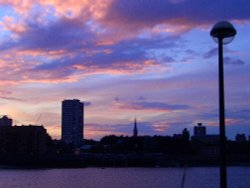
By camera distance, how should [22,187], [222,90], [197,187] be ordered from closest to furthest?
[222,90] < [197,187] < [22,187]

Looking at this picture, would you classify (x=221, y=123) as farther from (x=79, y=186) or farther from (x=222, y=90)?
(x=79, y=186)

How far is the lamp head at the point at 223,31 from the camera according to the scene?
1207cm

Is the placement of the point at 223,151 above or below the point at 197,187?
above

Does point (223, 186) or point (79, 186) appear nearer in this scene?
point (223, 186)

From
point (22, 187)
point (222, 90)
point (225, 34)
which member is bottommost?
point (22, 187)

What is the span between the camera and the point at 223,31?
12.1 meters

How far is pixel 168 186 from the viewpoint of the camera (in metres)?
108

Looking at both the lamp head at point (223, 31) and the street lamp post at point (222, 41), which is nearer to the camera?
the street lamp post at point (222, 41)

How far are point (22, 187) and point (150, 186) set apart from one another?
26862mm

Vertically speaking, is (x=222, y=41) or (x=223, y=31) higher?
(x=223, y=31)

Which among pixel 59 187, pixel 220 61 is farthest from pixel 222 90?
pixel 59 187

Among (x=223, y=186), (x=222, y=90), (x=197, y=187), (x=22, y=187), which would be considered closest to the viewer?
(x=223, y=186)

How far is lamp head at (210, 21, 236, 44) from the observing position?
39.6 feet

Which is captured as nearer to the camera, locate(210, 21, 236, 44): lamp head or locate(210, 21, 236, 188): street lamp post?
locate(210, 21, 236, 188): street lamp post
